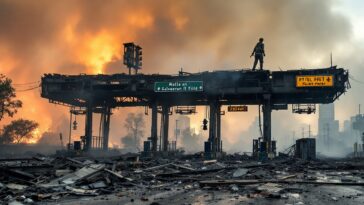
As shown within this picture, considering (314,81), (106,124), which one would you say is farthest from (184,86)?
(106,124)

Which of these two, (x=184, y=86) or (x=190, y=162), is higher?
(x=184, y=86)

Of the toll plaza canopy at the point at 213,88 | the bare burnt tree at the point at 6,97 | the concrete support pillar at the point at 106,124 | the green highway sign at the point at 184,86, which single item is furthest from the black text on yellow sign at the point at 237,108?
the bare burnt tree at the point at 6,97

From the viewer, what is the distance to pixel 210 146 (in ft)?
130

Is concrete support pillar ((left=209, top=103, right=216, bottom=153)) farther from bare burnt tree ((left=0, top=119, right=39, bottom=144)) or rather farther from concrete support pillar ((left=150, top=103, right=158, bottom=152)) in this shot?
bare burnt tree ((left=0, top=119, right=39, bottom=144))

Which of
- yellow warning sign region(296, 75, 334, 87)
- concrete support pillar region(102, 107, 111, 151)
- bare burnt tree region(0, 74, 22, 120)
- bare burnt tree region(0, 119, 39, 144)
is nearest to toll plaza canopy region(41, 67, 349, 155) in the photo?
yellow warning sign region(296, 75, 334, 87)

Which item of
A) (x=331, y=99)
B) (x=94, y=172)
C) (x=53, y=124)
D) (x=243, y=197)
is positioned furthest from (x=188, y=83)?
(x=53, y=124)

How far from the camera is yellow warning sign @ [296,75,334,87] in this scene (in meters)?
37.9

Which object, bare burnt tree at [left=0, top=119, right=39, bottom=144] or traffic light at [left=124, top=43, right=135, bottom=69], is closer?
traffic light at [left=124, top=43, right=135, bottom=69]

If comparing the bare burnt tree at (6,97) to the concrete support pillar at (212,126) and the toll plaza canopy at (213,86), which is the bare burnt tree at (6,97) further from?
the concrete support pillar at (212,126)

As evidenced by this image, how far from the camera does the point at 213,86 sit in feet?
137

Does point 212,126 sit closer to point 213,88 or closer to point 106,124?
point 213,88

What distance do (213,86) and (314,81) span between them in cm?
1048

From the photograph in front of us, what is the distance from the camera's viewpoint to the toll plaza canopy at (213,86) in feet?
128

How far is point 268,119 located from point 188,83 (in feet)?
31.4
